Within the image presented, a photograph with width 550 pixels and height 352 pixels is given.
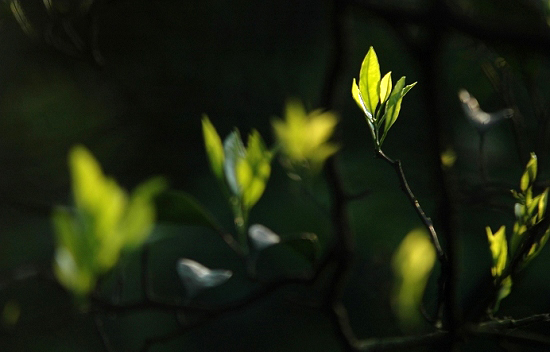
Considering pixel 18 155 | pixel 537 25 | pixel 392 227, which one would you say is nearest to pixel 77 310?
pixel 537 25

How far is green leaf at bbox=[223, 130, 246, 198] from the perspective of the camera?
33 centimetres

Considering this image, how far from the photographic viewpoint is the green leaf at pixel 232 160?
33 cm

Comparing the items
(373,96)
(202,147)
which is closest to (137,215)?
(373,96)

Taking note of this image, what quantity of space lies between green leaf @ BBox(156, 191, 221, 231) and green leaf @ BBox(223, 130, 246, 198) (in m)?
0.02

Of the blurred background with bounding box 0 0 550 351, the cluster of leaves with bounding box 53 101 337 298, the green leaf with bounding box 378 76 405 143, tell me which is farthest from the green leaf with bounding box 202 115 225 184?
the blurred background with bounding box 0 0 550 351

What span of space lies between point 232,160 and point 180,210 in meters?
0.04

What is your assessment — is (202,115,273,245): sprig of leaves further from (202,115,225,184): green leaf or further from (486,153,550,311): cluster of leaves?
(486,153,550,311): cluster of leaves

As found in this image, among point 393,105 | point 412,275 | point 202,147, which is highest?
point 393,105

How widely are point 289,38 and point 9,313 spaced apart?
91cm

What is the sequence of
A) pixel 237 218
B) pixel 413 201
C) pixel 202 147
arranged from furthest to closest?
pixel 202 147 → pixel 237 218 → pixel 413 201

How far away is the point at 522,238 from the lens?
0.84ft

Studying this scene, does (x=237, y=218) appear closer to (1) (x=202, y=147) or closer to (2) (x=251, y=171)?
(2) (x=251, y=171)

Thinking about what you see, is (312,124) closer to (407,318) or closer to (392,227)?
(407,318)

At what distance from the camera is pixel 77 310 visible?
0.28m
